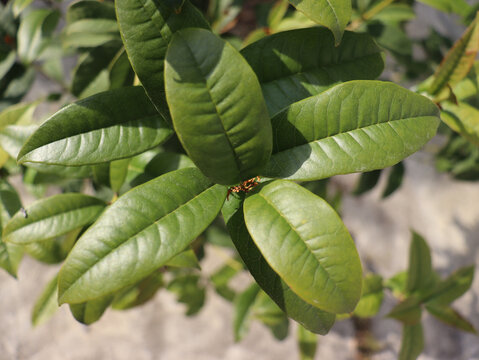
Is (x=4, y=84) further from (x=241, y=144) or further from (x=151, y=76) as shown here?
(x=241, y=144)

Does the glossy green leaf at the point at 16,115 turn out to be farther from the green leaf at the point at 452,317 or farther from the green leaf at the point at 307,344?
the green leaf at the point at 452,317

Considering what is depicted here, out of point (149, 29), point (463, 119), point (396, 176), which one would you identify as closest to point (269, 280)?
point (149, 29)

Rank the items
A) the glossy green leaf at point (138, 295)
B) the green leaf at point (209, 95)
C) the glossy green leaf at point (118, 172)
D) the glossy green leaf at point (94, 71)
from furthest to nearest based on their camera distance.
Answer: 1. the glossy green leaf at point (138, 295)
2. the glossy green leaf at point (94, 71)
3. the glossy green leaf at point (118, 172)
4. the green leaf at point (209, 95)

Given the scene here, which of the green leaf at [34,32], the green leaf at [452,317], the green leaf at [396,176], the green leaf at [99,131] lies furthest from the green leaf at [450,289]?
the green leaf at [34,32]

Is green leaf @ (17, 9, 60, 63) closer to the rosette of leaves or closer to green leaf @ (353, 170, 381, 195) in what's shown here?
the rosette of leaves

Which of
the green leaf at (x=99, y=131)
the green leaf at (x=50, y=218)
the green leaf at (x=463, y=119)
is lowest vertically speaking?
the green leaf at (x=50, y=218)

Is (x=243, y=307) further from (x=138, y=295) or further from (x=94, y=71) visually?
(x=94, y=71)

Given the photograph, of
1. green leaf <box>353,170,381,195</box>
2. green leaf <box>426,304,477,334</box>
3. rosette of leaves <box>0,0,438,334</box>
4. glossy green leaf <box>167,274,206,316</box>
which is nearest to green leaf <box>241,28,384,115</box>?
rosette of leaves <box>0,0,438,334</box>
